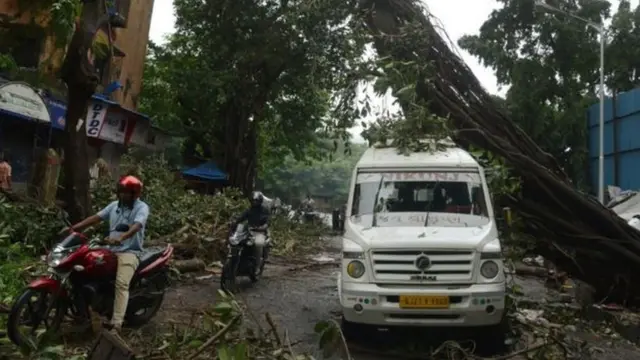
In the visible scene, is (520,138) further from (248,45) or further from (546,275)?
(248,45)

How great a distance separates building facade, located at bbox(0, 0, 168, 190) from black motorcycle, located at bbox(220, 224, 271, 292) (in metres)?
3.72

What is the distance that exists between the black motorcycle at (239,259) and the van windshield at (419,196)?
2.72 meters

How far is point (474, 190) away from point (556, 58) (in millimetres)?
20732

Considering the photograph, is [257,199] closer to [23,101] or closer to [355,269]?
[355,269]

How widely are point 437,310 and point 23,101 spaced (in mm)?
10211

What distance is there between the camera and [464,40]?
26.8m

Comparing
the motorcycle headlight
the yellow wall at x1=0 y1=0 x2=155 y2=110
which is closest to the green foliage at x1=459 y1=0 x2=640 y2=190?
the yellow wall at x1=0 y1=0 x2=155 y2=110

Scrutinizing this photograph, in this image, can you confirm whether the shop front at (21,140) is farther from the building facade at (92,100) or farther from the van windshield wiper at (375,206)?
the van windshield wiper at (375,206)

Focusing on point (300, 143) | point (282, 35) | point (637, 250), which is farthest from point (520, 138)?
point (300, 143)

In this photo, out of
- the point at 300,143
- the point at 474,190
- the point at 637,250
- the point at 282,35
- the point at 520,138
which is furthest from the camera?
the point at 300,143

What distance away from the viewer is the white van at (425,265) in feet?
20.9

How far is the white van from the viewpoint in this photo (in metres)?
6.38

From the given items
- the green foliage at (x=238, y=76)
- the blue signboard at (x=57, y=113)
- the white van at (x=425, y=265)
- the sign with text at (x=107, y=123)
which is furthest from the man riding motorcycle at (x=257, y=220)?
the sign with text at (x=107, y=123)

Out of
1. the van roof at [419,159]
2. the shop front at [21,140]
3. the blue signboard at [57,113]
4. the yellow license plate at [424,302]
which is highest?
the blue signboard at [57,113]
